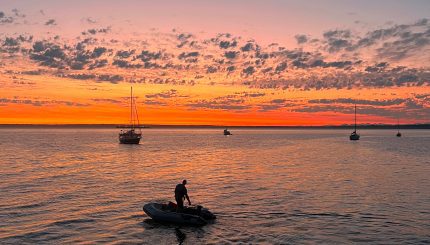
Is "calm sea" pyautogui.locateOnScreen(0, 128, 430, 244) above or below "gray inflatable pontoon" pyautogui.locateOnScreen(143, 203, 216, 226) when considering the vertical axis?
below

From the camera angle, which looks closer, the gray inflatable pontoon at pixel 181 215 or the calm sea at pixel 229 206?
the calm sea at pixel 229 206

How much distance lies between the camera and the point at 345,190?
150ft

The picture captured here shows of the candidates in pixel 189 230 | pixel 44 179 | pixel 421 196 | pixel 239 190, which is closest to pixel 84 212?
pixel 189 230

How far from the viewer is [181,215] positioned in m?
29.2

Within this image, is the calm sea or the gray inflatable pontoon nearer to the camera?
the calm sea

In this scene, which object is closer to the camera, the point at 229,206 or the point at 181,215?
the point at 181,215

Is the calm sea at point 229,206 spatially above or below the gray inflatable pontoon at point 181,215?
below

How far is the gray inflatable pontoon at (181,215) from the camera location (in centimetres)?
2894

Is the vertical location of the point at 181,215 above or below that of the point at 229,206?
above

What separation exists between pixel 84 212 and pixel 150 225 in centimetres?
703

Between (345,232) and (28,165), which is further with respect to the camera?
(28,165)

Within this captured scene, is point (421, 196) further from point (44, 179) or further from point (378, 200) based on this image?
point (44, 179)

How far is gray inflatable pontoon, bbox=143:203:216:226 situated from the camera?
28.9 metres

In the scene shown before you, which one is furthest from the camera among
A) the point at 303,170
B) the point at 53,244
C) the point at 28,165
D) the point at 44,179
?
the point at 28,165
